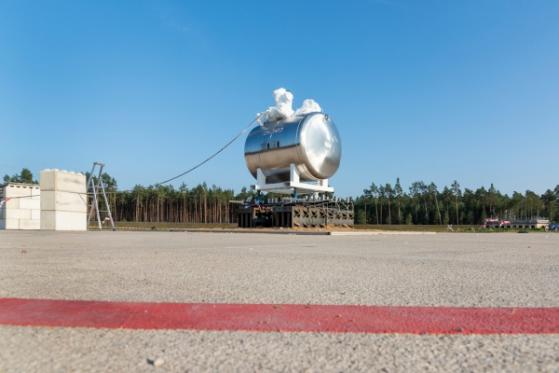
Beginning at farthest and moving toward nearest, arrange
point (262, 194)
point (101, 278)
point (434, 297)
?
1. point (262, 194)
2. point (101, 278)
3. point (434, 297)

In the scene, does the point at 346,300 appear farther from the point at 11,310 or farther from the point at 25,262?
the point at 25,262

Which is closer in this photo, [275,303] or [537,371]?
[537,371]

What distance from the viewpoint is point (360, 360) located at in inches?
98.4

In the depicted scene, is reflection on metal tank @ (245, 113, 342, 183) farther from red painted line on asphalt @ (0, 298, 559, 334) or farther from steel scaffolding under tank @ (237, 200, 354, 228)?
red painted line on asphalt @ (0, 298, 559, 334)

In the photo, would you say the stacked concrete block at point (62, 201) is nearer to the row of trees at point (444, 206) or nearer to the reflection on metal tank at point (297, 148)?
the reflection on metal tank at point (297, 148)

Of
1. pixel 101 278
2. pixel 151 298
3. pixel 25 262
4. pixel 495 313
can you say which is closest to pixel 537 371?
pixel 495 313

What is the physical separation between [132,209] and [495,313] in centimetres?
9551

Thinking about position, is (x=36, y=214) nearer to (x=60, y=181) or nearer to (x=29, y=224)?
(x=29, y=224)

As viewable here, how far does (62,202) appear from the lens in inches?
1273

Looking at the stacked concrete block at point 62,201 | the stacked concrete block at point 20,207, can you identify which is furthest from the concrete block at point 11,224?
the stacked concrete block at point 62,201

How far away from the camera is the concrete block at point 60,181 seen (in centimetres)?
3170

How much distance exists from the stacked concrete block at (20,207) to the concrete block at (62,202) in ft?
7.03

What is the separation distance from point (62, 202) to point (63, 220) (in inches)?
50.3

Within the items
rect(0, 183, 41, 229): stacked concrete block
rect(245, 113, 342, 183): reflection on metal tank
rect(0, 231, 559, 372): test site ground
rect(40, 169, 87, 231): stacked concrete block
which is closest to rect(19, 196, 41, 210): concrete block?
rect(0, 183, 41, 229): stacked concrete block
